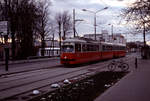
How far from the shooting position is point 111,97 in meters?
8.54

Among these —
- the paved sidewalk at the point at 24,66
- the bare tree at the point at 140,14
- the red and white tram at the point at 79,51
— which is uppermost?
the bare tree at the point at 140,14

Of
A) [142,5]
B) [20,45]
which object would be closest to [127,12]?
[142,5]

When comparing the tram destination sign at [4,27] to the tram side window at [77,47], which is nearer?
the tram destination sign at [4,27]

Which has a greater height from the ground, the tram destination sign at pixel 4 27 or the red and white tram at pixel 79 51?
the tram destination sign at pixel 4 27

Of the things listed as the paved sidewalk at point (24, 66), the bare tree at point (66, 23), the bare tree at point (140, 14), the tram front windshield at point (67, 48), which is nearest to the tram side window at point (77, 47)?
the tram front windshield at point (67, 48)

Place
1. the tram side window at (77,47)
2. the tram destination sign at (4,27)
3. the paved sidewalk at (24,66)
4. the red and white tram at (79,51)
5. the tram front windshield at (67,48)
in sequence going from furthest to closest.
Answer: the tram side window at (77,47) → the tram front windshield at (67,48) → the red and white tram at (79,51) → the paved sidewalk at (24,66) → the tram destination sign at (4,27)

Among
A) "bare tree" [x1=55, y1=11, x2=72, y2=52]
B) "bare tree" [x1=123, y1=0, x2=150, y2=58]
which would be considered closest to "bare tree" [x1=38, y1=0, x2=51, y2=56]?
"bare tree" [x1=55, y1=11, x2=72, y2=52]

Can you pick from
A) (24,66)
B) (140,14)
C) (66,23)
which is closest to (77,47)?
(24,66)

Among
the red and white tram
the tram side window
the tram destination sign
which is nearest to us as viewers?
the tram destination sign

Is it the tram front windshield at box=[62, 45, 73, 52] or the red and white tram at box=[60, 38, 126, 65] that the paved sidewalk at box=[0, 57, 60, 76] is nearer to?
the tram front windshield at box=[62, 45, 73, 52]

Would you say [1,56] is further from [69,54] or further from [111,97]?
[111,97]

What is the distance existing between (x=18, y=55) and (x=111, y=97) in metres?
35.8

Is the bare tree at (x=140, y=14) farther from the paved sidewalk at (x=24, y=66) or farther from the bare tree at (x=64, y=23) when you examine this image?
the bare tree at (x=64, y=23)

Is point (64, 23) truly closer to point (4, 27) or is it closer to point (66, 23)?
point (66, 23)
